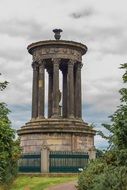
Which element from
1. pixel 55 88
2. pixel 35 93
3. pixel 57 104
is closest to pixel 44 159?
pixel 57 104

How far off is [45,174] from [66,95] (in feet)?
45.0

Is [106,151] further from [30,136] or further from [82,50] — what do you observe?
[82,50]

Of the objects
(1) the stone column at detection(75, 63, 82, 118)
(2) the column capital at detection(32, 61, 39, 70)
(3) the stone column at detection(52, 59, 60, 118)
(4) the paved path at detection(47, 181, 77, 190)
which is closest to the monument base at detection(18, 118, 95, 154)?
(3) the stone column at detection(52, 59, 60, 118)

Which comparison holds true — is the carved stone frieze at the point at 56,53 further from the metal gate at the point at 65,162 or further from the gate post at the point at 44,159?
the metal gate at the point at 65,162

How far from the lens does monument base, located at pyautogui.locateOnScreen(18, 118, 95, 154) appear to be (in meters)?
52.2

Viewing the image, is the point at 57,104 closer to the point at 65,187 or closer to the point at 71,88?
the point at 71,88

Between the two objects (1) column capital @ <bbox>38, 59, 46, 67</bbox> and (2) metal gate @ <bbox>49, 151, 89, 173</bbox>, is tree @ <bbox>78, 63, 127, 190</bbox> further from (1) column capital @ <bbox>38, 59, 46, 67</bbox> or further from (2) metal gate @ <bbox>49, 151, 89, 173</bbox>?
(1) column capital @ <bbox>38, 59, 46, 67</bbox>

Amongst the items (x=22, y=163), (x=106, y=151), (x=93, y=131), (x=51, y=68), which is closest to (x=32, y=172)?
(x=22, y=163)

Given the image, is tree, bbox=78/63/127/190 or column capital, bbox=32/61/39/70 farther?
column capital, bbox=32/61/39/70

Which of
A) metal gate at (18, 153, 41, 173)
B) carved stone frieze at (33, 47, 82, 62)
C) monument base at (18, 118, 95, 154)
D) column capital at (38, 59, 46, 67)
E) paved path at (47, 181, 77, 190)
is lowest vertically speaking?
paved path at (47, 181, 77, 190)

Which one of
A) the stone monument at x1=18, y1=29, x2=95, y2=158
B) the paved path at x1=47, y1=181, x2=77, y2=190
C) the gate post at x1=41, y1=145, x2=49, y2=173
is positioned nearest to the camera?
the paved path at x1=47, y1=181, x2=77, y2=190

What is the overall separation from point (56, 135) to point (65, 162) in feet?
13.1

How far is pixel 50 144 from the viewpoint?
52.3 m

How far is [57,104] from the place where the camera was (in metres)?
54.6
